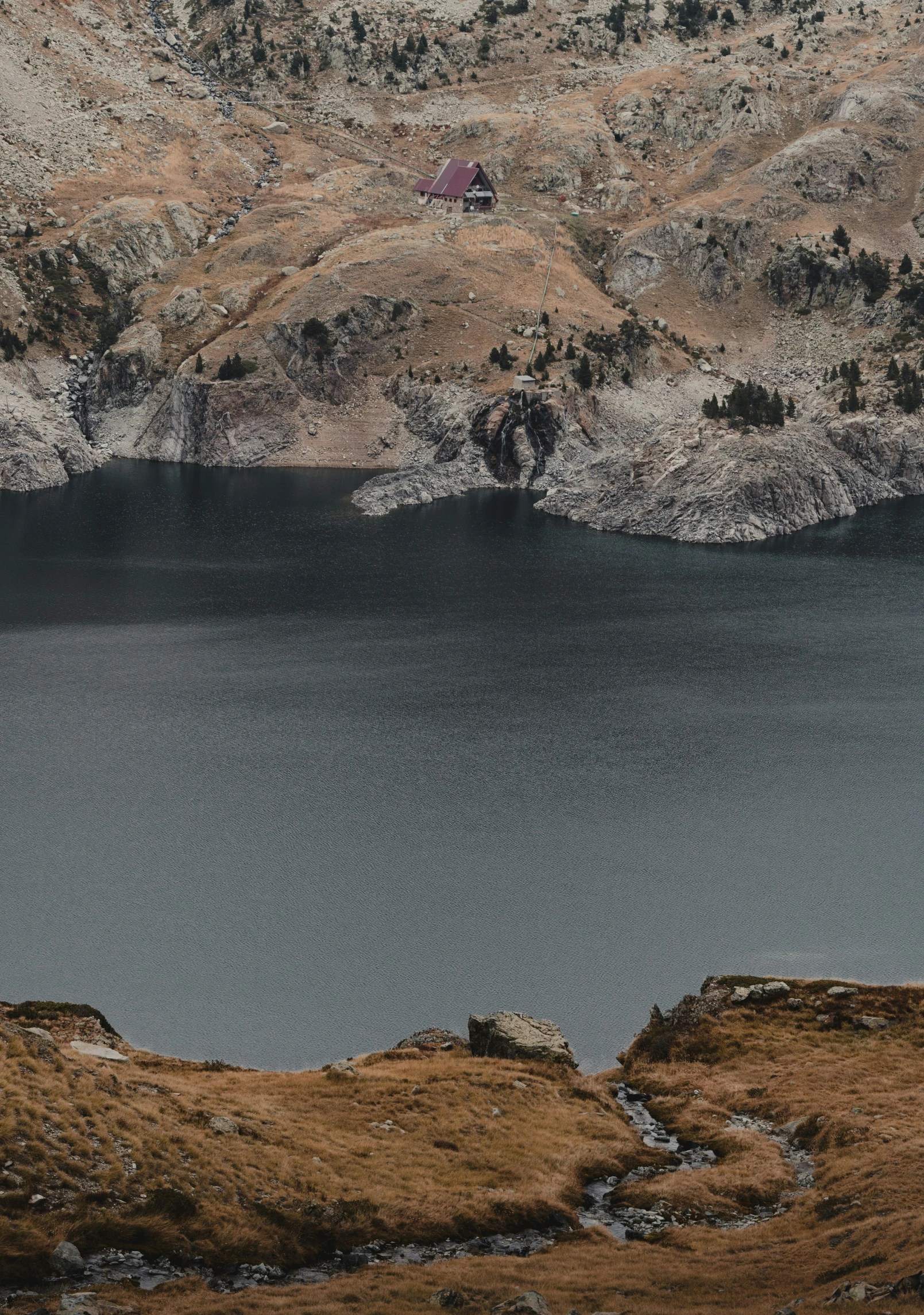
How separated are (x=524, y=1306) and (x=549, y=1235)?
8318mm

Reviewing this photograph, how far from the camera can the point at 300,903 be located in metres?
65.2

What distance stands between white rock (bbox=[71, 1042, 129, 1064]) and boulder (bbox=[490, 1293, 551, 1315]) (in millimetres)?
18398

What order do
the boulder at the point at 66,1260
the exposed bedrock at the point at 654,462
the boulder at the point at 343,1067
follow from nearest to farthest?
the boulder at the point at 66,1260
the boulder at the point at 343,1067
the exposed bedrock at the point at 654,462

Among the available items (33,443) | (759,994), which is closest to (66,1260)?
(759,994)

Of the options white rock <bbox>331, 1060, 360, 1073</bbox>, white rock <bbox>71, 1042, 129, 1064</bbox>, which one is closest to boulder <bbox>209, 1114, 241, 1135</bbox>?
white rock <bbox>71, 1042, 129, 1064</bbox>

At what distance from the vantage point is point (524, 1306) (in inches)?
1187

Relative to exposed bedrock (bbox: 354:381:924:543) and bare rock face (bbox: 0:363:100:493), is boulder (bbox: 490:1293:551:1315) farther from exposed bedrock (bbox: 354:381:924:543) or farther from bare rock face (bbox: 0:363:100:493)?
bare rock face (bbox: 0:363:100:493)

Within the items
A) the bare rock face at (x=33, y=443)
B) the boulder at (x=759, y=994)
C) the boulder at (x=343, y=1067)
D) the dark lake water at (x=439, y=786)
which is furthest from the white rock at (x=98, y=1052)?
the bare rock face at (x=33, y=443)

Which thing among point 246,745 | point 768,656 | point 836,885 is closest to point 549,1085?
point 836,885

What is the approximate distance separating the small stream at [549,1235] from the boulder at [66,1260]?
24 cm

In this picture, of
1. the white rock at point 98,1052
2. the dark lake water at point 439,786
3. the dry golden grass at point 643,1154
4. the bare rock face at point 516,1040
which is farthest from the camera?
the dark lake water at point 439,786

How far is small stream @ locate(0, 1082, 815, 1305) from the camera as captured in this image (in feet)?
106

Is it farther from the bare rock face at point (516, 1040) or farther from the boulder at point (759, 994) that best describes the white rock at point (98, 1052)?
the boulder at point (759, 994)

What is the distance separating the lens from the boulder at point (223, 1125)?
3922cm
